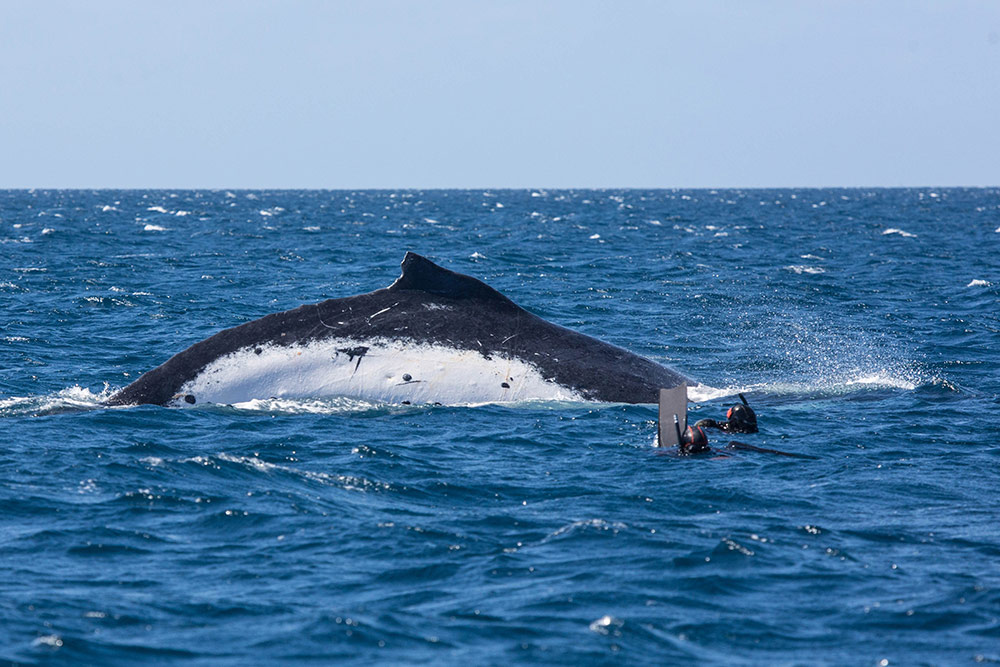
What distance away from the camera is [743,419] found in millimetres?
13539

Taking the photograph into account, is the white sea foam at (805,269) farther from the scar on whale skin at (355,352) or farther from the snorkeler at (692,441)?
the scar on whale skin at (355,352)

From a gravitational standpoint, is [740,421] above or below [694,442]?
above

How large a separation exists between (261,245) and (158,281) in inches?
670

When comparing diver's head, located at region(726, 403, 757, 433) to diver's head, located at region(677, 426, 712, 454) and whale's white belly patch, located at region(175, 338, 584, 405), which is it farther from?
whale's white belly patch, located at region(175, 338, 584, 405)

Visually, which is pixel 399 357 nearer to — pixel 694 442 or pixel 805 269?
pixel 694 442

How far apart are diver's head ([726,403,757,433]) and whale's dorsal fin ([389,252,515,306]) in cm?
289

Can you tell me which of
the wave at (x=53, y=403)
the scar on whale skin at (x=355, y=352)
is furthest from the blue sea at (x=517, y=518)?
the scar on whale skin at (x=355, y=352)

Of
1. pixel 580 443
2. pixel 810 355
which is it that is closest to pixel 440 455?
pixel 580 443

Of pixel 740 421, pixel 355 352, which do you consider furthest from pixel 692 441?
pixel 355 352

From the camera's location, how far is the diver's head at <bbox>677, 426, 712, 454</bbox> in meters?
12.8

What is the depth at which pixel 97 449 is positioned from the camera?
1266 centimetres

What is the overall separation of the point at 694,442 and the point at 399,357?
3590 millimetres

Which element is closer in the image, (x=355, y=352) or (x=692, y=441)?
(x=692, y=441)

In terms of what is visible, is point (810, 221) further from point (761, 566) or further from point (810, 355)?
point (761, 566)
